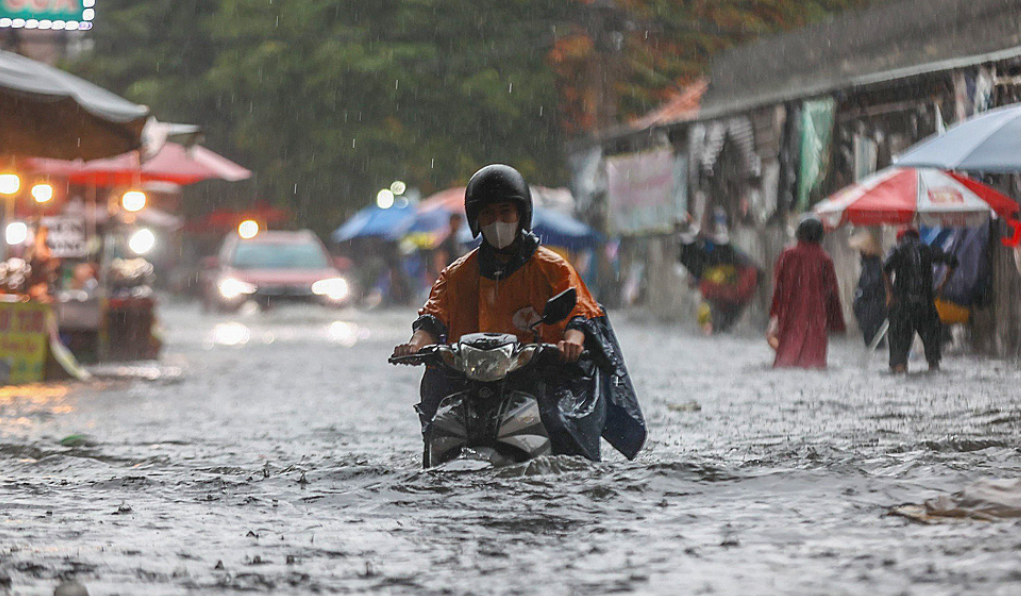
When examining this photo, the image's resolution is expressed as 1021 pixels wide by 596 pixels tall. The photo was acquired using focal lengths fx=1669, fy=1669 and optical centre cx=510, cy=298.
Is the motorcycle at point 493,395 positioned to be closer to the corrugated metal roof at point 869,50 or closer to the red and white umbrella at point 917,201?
the red and white umbrella at point 917,201

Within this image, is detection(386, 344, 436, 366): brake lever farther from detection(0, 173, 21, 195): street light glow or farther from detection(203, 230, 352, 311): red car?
detection(203, 230, 352, 311): red car

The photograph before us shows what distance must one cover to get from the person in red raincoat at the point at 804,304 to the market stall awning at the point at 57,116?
6.14 m

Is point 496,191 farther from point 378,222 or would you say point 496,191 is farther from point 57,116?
point 378,222

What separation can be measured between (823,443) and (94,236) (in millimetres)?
11874

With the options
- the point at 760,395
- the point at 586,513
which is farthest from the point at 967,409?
the point at 586,513

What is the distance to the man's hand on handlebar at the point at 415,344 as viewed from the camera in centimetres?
723

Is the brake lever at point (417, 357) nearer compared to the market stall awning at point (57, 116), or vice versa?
the brake lever at point (417, 357)

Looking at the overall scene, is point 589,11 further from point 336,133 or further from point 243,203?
point 243,203

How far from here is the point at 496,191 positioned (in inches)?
287

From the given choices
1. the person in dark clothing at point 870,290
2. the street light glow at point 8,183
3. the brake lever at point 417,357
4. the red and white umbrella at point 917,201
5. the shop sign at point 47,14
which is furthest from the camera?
the person in dark clothing at point 870,290

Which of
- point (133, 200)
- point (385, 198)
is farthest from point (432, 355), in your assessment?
point (385, 198)

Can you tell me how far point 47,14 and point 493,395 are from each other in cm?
815

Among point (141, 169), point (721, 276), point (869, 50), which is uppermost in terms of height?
point (869, 50)

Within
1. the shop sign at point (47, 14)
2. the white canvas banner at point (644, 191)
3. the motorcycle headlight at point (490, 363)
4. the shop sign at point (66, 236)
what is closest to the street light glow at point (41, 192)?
the shop sign at point (66, 236)
